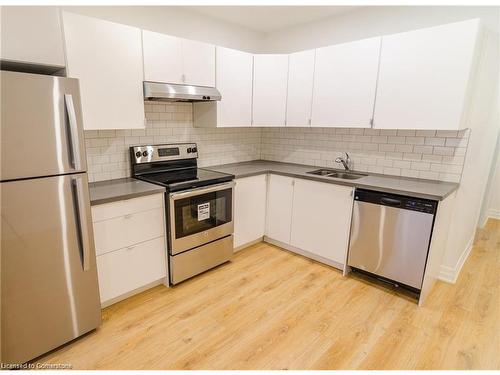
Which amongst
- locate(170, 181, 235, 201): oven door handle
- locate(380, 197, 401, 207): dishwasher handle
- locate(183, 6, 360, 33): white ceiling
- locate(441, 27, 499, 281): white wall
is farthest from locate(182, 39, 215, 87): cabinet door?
locate(441, 27, 499, 281): white wall

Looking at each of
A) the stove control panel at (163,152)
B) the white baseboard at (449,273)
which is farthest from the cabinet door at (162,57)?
the white baseboard at (449,273)

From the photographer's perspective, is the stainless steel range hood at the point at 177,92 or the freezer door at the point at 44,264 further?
the stainless steel range hood at the point at 177,92

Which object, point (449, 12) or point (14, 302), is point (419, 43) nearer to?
point (449, 12)

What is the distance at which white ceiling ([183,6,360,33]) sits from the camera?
114 inches

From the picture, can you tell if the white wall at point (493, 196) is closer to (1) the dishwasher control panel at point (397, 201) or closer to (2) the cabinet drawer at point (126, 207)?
(1) the dishwasher control panel at point (397, 201)

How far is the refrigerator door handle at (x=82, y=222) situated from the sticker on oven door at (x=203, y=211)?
99 centimetres

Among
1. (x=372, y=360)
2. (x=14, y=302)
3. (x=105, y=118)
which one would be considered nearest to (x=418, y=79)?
(x=372, y=360)

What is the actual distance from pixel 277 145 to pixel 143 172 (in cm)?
184

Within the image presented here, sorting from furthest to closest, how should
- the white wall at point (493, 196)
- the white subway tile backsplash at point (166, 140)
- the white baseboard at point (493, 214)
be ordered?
the white baseboard at point (493, 214), the white wall at point (493, 196), the white subway tile backsplash at point (166, 140)

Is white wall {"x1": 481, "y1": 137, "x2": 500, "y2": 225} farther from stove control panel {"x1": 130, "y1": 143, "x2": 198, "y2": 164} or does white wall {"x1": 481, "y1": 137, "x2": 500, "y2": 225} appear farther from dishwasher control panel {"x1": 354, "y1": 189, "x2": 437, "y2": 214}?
stove control panel {"x1": 130, "y1": 143, "x2": 198, "y2": 164}

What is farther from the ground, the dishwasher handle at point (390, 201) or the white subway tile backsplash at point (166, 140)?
the white subway tile backsplash at point (166, 140)

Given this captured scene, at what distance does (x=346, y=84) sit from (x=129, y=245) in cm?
241

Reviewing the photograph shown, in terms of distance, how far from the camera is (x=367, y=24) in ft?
9.59

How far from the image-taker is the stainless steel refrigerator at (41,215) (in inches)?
57.8
